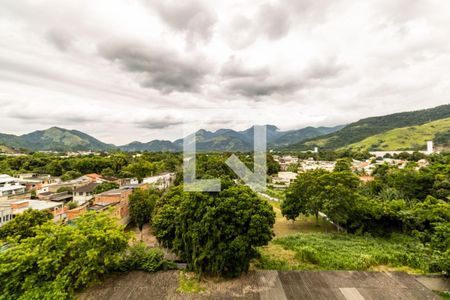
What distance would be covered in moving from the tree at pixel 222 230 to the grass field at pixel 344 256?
8.09ft

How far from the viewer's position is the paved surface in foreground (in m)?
7.43

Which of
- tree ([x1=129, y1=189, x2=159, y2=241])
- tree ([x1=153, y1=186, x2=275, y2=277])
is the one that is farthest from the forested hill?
tree ([x1=153, y1=186, x2=275, y2=277])

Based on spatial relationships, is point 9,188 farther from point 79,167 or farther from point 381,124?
point 381,124

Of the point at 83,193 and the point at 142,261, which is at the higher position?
the point at 142,261

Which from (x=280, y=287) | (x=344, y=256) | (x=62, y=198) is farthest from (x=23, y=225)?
(x=344, y=256)

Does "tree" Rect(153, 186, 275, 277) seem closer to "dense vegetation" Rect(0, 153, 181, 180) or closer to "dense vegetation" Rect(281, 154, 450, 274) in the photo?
"dense vegetation" Rect(281, 154, 450, 274)

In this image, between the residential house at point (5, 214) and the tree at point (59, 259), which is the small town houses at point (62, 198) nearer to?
the residential house at point (5, 214)

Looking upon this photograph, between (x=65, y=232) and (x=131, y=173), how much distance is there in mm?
37823

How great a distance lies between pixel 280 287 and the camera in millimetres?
7879

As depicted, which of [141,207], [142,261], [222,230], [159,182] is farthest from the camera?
[159,182]

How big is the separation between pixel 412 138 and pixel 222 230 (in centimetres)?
13903

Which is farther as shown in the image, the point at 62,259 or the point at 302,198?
the point at 302,198

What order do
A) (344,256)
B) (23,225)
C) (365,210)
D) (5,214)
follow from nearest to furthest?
(344,256) < (23,225) < (365,210) < (5,214)

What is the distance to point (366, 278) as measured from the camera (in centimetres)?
851
